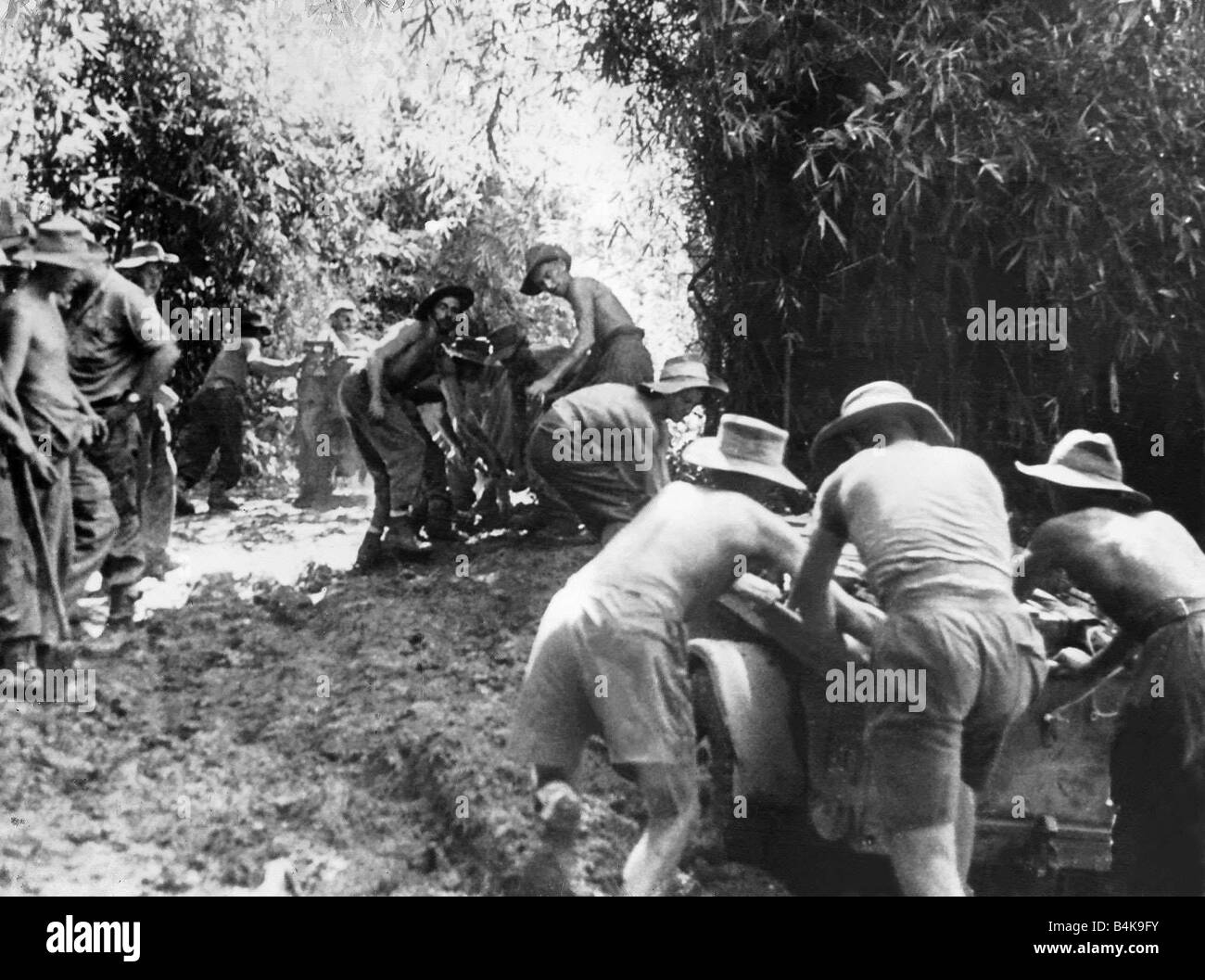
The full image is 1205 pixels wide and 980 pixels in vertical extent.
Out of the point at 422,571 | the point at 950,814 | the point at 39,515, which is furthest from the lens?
the point at 422,571

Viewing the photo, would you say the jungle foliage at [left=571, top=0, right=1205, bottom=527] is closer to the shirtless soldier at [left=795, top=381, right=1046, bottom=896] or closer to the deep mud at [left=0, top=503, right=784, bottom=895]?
the shirtless soldier at [left=795, top=381, right=1046, bottom=896]

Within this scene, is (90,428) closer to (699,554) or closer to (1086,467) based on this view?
(699,554)

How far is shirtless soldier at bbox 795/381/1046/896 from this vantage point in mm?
5703

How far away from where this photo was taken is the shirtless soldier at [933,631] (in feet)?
18.7

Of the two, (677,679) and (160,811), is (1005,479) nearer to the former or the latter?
(677,679)

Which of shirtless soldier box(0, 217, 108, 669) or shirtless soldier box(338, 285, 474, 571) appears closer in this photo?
shirtless soldier box(0, 217, 108, 669)

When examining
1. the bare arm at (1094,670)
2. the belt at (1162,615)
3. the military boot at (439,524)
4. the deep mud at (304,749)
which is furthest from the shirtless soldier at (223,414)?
the belt at (1162,615)

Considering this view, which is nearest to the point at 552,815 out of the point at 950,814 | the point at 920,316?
the point at 950,814

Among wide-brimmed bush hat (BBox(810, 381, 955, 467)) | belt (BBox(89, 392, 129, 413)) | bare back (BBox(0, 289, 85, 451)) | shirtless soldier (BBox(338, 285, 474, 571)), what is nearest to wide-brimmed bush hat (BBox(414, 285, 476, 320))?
shirtless soldier (BBox(338, 285, 474, 571))

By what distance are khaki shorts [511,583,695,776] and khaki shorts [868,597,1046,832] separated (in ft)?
1.82

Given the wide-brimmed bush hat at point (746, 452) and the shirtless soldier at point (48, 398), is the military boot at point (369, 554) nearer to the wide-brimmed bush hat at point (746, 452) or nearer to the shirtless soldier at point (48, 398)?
the shirtless soldier at point (48, 398)

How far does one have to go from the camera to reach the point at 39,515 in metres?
6.35
